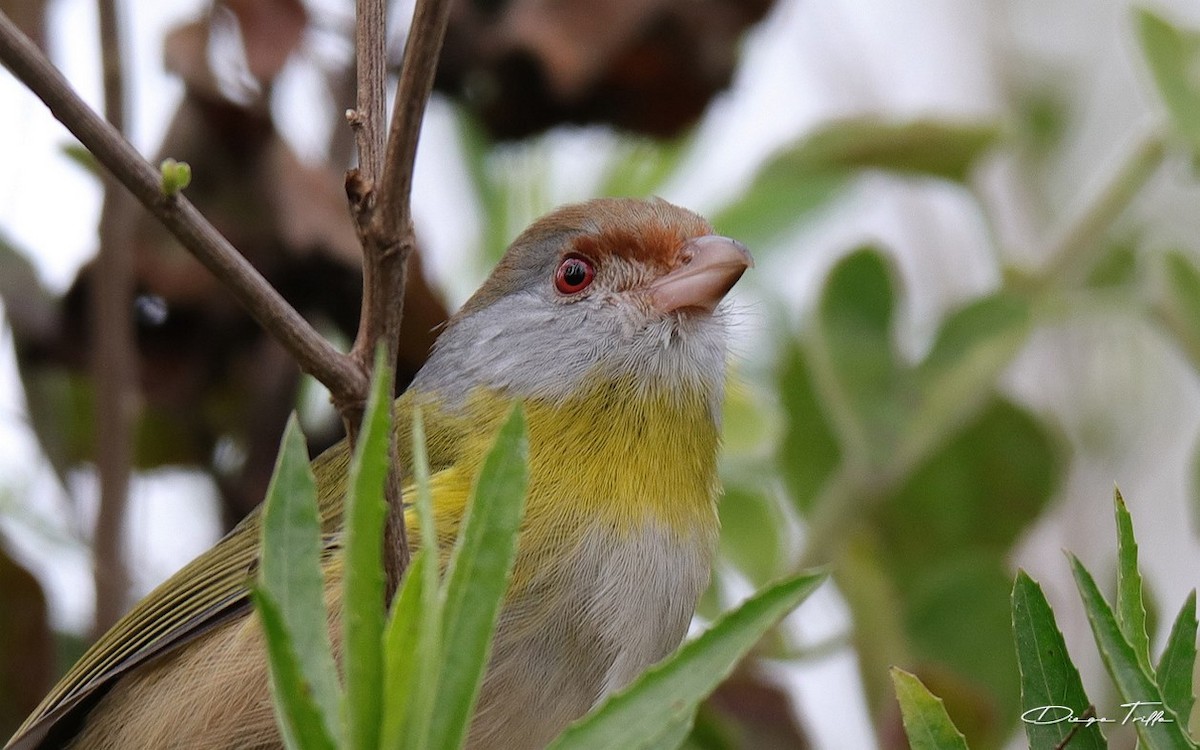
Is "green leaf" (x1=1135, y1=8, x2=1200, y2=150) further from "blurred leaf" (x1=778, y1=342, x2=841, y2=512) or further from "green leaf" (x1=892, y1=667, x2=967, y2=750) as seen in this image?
"green leaf" (x1=892, y1=667, x2=967, y2=750)

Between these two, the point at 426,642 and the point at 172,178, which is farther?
the point at 172,178

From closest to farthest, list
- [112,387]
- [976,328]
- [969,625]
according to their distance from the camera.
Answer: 1. [112,387]
2. [969,625]
3. [976,328]

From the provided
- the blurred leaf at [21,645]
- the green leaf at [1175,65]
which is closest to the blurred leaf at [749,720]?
the blurred leaf at [21,645]

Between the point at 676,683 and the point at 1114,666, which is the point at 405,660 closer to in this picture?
the point at 676,683

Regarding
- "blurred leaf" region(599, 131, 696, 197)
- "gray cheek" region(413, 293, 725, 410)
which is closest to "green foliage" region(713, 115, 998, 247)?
"blurred leaf" region(599, 131, 696, 197)

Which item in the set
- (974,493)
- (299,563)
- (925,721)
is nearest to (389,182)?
(299,563)

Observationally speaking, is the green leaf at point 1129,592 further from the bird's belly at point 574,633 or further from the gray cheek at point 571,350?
the gray cheek at point 571,350

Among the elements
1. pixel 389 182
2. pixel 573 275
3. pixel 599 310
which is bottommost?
pixel 389 182
